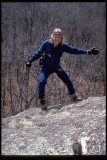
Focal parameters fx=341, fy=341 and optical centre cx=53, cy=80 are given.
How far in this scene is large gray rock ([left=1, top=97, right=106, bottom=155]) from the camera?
5.01 metres

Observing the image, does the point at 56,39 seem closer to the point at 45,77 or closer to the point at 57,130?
the point at 45,77

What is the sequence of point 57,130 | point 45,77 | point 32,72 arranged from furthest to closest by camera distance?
point 32,72 < point 45,77 < point 57,130

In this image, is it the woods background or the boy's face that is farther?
the woods background

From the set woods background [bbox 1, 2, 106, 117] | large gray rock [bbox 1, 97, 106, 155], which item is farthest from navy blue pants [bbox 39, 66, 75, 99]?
woods background [bbox 1, 2, 106, 117]

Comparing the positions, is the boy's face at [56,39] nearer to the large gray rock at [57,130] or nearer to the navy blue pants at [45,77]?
the navy blue pants at [45,77]

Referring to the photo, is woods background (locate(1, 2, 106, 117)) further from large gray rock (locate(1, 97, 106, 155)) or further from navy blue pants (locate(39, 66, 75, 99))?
large gray rock (locate(1, 97, 106, 155))

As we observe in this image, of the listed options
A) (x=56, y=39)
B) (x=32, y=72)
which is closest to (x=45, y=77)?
(x=56, y=39)

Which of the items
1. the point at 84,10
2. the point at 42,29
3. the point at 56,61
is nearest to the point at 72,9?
the point at 84,10

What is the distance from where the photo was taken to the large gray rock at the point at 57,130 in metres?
5.01

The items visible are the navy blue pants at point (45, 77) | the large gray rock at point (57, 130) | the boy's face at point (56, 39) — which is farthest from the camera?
the navy blue pants at point (45, 77)

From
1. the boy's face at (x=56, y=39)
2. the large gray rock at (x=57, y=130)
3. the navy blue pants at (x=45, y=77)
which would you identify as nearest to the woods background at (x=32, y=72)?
the navy blue pants at (x=45, y=77)

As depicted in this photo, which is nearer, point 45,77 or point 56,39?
point 56,39

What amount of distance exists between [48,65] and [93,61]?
344 inches

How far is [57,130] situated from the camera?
5570 millimetres
